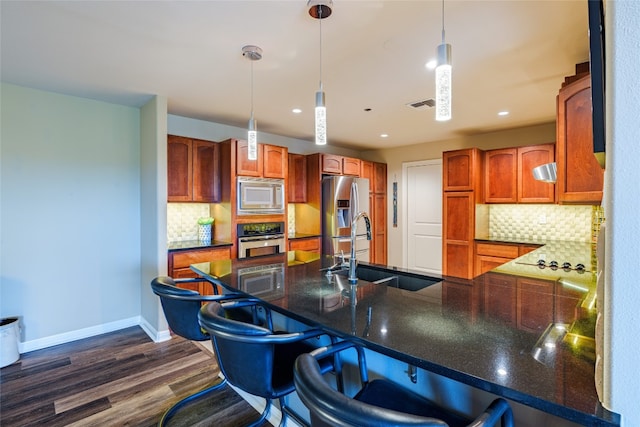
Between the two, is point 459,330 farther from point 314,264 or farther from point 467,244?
point 467,244

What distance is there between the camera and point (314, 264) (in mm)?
2424

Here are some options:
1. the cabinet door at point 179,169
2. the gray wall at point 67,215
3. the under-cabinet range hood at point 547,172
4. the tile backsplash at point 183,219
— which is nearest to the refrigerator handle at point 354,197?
the tile backsplash at point 183,219

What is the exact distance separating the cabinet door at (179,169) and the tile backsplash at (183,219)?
0.91 ft

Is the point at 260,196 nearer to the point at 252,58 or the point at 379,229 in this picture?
the point at 252,58

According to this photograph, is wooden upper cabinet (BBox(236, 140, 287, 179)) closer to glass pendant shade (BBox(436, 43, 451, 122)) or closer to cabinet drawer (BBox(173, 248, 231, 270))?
cabinet drawer (BBox(173, 248, 231, 270))

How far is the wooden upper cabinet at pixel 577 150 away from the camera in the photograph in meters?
1.88

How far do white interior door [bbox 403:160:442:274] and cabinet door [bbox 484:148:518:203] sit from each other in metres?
1.00

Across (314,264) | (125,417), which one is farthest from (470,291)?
(125,417)

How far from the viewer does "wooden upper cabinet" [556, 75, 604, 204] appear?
1.88m

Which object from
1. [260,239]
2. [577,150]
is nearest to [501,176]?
[577,150]

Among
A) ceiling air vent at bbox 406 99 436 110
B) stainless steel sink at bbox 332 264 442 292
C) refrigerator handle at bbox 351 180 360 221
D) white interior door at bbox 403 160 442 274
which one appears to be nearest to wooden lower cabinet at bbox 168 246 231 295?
stainless steel sink at bbox 332 264 442 292

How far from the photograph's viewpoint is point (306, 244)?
15.6ft

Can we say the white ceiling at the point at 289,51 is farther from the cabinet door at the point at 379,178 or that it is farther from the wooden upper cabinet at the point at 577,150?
the cabinet door at the point at 379,178

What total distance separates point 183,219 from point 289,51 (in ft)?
8.46
